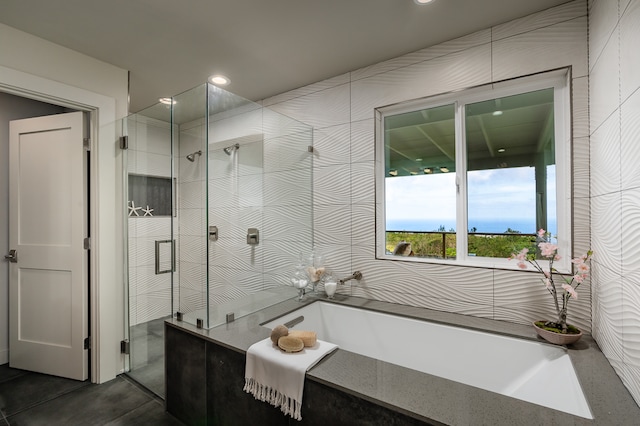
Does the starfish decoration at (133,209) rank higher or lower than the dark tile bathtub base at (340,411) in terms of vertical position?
higher

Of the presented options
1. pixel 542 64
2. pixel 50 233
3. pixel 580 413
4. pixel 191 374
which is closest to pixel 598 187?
pixel 542 64

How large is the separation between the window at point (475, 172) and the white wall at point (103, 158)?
207cm

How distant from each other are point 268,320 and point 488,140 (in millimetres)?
1917

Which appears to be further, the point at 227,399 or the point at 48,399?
the point at 48,399

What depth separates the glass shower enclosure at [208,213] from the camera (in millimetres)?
1828

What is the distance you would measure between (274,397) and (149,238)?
151cm

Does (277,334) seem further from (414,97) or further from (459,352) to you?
(414,97)

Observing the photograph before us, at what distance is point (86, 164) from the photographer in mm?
2264

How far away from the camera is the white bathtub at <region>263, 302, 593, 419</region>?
4.42 feet

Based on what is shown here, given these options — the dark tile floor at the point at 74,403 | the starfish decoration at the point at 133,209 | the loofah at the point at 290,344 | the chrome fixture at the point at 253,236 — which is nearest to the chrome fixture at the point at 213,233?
the chrome fixture at the point at 253,236

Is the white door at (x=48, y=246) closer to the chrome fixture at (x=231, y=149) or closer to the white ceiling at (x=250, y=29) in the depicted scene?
the white ceiling at (x=250, y=29)

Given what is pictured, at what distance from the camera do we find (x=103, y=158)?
2.28 meters

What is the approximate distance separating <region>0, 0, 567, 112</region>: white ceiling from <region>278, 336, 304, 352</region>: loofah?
1773mm

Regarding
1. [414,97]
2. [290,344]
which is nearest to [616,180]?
[414,97]
